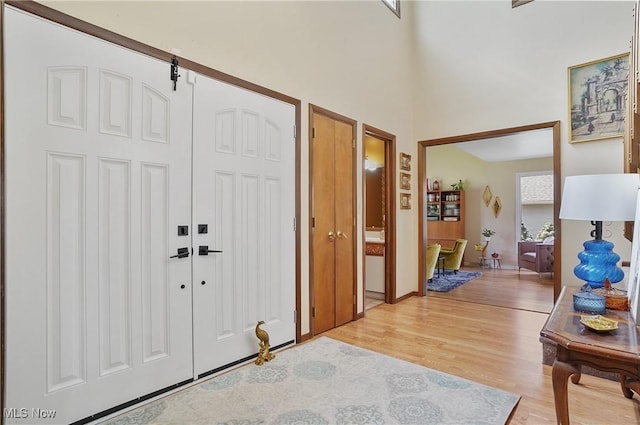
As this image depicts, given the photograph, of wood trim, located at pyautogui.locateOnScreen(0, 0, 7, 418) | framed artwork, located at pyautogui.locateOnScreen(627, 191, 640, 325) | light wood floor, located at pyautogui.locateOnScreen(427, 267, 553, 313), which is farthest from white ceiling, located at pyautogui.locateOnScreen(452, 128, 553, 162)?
wood trim, located at pyautogui.locateOnScreen(0, 0, 7, 418)

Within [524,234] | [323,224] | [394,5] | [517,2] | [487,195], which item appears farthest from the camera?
[487,195]

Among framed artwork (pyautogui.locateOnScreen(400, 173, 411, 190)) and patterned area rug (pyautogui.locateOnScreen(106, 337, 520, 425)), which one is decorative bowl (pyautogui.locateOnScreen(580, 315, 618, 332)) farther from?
framed artwork (pyautogui.locateOnScreen(400, 173, 411, 190))

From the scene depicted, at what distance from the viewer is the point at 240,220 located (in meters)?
2.57

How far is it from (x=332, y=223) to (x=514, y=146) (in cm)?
458

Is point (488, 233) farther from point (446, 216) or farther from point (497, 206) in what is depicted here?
point (446, 216)

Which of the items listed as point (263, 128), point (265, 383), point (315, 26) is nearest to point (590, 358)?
point (265, 383)

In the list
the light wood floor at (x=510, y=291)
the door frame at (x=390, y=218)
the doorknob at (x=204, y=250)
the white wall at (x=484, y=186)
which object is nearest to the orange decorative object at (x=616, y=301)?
the doorknob at (x=204, y=250)

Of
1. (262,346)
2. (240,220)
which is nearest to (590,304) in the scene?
(262,346)

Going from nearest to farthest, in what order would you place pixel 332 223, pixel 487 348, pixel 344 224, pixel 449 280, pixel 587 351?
pixel 587 351, pixel 487 348, pixel 332 223, pixel 344 224, pixel 449 280

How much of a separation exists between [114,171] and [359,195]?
2.48 m

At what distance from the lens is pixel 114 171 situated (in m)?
1.92

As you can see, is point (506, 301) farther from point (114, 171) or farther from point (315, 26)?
point (114, 171)

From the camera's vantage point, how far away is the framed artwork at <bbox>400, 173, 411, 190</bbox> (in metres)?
4.60

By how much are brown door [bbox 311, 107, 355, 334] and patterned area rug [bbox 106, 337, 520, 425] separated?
82 centimetres
